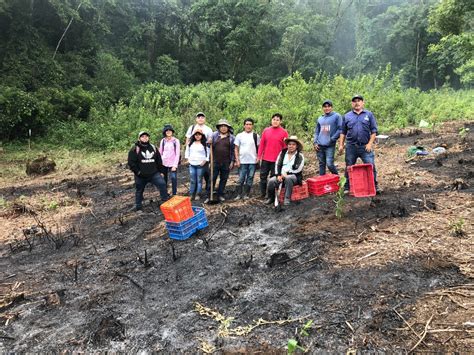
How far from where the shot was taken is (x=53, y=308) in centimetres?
392

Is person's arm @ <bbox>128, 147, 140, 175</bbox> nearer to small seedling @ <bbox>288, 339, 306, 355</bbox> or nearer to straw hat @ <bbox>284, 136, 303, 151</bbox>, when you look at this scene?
straw hat @ <bbox>284, 136, 303, 151</bbox>

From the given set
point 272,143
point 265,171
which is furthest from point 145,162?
point 272,143

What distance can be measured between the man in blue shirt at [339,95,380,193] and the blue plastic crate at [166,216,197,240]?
281 centimetres

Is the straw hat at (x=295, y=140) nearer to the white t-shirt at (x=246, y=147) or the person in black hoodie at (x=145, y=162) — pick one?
the white t-shirt at (x=246, y=147)

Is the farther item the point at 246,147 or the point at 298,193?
the point at 246,147

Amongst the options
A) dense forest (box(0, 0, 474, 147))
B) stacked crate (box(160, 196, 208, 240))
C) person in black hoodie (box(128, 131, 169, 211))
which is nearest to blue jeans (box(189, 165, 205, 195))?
person in black hoodie (box(128, 131, 169, 211))

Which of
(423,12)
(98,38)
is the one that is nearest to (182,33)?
(98,38)

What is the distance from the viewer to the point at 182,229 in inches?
211

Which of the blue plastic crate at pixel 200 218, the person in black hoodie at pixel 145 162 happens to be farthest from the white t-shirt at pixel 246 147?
the blue plastic crate at pixel 200 218

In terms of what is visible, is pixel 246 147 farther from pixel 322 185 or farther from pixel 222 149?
pixel 322 185

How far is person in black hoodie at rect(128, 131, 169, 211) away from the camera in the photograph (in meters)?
6.62

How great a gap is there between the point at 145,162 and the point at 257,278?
137 inches

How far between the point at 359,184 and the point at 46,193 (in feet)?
25.0

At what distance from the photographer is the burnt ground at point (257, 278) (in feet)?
10.4
